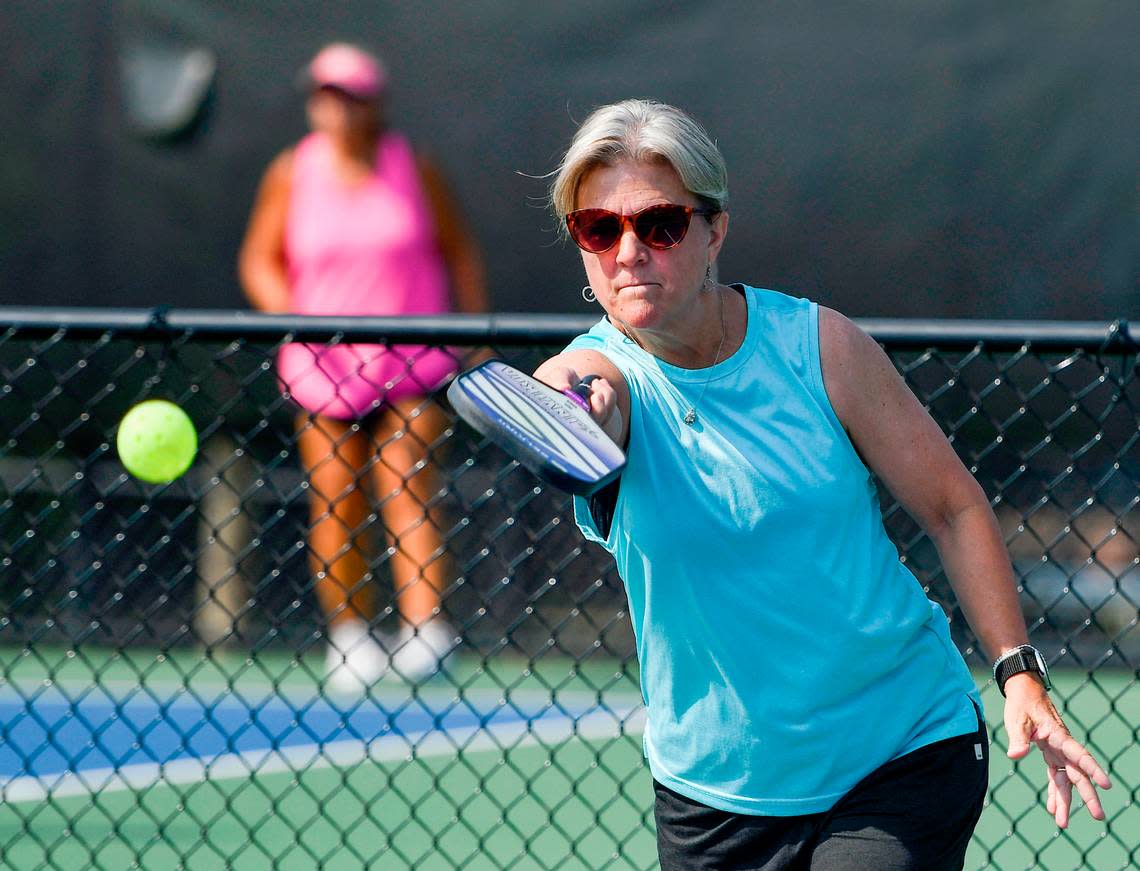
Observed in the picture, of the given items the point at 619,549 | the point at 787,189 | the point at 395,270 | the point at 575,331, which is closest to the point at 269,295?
the point at 395,270

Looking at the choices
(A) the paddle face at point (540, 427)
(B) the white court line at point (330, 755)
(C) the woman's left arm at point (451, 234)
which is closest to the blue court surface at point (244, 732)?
(B) the white court line at point (330, 755)

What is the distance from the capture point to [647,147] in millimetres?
2062

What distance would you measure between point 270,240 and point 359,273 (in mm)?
331

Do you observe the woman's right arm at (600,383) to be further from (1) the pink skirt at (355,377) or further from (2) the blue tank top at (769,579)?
(1) the pink skirt at (355,377)

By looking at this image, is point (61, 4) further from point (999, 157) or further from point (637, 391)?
point (637, 391)

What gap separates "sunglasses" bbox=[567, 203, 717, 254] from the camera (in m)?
2.06

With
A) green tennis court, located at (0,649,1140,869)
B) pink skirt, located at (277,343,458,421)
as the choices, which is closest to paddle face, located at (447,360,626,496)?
green tennis court, located at (0,649,1140,869)

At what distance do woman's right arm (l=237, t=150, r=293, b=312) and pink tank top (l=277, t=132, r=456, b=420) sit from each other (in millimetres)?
38

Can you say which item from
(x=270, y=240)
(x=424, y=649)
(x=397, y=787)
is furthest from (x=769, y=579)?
(x=270, y=240)

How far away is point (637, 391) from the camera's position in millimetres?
2129

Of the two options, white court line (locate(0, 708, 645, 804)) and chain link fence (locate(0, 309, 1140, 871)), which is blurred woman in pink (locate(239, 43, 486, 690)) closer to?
chain link fence (locate(0, 309, 1140, 871))

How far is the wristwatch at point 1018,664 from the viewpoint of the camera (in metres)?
2.12

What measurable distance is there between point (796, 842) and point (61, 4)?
4.37m

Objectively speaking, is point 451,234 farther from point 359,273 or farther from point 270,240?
point 270,240
